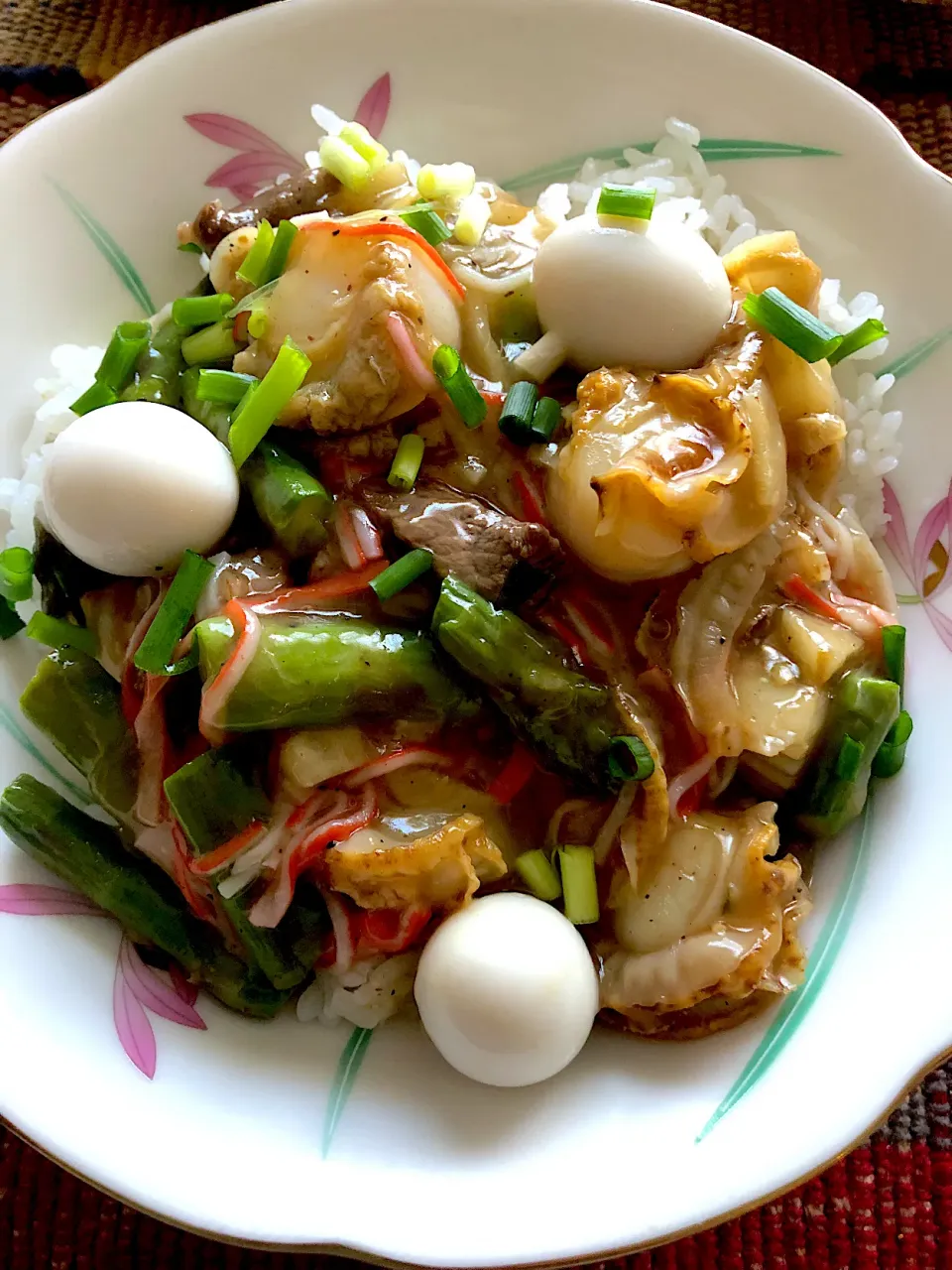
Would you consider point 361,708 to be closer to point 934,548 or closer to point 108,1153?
point 108,1153

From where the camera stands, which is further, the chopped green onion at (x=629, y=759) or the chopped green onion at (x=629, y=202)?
the chopped green onion at (x=629, y=202)

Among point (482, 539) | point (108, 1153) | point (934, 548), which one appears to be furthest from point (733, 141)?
point (108, 1153)

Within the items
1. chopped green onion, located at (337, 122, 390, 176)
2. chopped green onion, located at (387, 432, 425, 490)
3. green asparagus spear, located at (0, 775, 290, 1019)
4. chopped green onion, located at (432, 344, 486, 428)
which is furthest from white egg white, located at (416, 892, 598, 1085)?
chopped green onion, located at (337, 122, 390, 176)

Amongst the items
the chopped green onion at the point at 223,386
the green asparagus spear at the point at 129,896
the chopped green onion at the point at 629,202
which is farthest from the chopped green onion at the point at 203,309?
the green asparagus spear at the point at 129,896

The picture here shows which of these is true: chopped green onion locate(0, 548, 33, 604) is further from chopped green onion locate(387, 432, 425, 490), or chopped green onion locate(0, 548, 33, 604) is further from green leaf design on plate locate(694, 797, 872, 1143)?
green leaf design on plate locate(694, 797, 872, 1143)

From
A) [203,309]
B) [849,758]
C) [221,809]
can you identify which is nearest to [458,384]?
[203,309]

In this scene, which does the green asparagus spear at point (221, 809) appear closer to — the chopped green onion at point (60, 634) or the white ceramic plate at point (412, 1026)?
the white ceramic plate at point (412, 1026)
